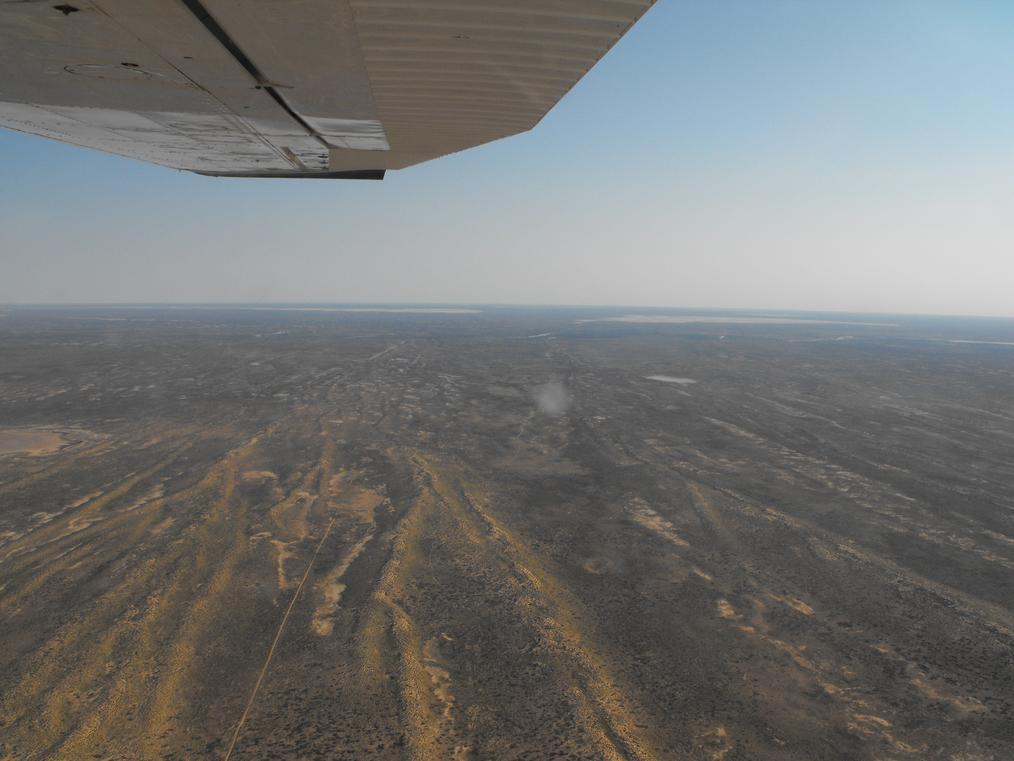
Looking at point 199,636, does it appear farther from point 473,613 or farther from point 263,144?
point 263,144

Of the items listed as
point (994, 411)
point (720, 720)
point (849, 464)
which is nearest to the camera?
point (720, 720)

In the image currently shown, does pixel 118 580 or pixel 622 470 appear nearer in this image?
pixel 118 580

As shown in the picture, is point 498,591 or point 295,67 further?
point 498,591

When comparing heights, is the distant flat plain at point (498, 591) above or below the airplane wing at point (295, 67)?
below

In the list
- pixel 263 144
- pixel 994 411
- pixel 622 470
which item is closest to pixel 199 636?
pixel 263 144

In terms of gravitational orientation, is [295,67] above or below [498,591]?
above
